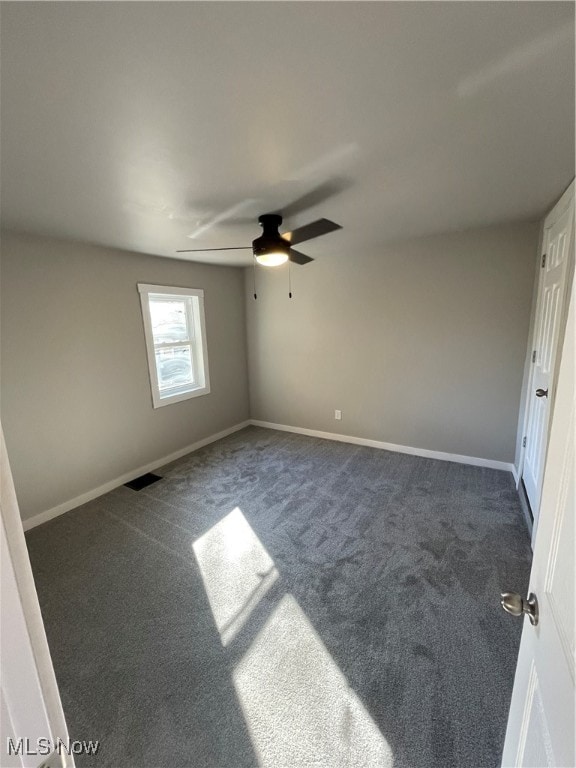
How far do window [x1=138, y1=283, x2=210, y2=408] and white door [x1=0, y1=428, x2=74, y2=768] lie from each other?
3120mm

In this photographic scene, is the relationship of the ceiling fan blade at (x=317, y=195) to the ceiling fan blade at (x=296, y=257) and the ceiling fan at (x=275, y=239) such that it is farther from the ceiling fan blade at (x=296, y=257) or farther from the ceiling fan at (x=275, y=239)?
the ceiling fan blade at (x=296, y=257)

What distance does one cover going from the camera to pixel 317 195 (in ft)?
6.56

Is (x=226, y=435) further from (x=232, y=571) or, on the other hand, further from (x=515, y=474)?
(x=515, y=474)

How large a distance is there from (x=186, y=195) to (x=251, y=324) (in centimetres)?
269

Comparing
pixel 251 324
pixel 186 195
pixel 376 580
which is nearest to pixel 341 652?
pixel 376 580

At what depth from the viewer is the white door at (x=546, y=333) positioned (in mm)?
1980

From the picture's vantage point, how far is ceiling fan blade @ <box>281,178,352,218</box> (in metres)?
1.85

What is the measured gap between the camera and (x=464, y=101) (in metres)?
1.20

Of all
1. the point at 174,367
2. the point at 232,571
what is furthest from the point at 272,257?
the point at 174,367

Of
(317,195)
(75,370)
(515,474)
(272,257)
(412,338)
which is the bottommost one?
(515,474)

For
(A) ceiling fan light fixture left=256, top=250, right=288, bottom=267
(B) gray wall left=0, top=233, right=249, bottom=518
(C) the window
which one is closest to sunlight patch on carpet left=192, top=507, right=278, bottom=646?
(B) gray wall left=0, top=233, right=249, bottom=518

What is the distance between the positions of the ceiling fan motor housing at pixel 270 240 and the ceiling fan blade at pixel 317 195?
0.29 feet

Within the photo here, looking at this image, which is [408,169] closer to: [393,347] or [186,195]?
[186,195]

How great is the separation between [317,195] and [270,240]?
1.29 ft
